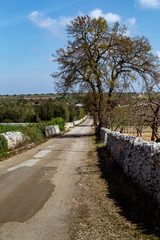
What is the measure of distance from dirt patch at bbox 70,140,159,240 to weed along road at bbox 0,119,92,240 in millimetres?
240

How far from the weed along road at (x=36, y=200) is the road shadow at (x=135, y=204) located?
135cm

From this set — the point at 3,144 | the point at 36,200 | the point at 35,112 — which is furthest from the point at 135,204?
the point at 35,112

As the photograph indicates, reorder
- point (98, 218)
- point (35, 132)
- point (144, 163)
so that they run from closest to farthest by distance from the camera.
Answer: point (98, 218), point (144, 163), point (35, 132)

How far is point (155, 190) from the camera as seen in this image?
6441 mm

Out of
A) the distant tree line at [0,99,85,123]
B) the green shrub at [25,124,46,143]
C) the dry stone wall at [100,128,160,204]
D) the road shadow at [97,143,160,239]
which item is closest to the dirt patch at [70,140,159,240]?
the road shadow at [97,143,160,239]

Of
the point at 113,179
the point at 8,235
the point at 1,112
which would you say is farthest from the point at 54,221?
the point at 1,112

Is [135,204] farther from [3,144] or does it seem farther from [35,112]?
[35,112]

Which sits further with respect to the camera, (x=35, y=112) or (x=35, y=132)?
(x=35, y=112)

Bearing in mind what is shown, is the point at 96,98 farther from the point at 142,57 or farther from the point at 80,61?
the point at 142,57

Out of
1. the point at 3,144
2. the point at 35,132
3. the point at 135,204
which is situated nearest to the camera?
the point at 135,204

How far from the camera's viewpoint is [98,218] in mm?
6133

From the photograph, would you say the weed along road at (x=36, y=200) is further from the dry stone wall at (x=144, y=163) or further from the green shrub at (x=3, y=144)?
the green shrub at (x=3, y=144)

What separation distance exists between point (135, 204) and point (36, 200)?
281 centimetres

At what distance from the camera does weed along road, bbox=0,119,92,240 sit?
214 inches
